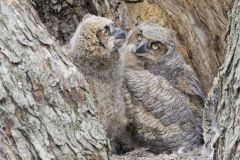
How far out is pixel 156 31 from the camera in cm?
434

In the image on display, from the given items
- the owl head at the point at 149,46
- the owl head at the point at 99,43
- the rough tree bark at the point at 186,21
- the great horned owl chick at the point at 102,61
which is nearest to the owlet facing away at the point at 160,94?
the owl head at the point at 149,46

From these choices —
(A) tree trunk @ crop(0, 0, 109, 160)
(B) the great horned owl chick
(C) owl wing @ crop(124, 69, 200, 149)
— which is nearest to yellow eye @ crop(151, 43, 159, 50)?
(C) owl wing @ crop(124, 69, 200, 149)

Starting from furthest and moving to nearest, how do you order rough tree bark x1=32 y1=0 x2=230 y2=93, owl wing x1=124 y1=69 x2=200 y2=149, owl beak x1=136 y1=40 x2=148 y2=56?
rough tree bark x1=32 y1=0 x2=230 y2=93, owl beak x1=136 y1=40 x2=148 y2=56, owl wing x1=124 y1=69 x2=200 y2=149

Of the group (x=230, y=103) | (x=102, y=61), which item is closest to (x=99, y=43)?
(x=102, y=61)

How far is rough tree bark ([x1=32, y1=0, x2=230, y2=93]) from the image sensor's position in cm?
488

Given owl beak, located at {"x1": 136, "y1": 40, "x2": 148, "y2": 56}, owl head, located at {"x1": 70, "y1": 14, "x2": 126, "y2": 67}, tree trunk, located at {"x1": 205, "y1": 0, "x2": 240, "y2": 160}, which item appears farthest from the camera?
Answer: owl beak, located at {"x1": 136, "y1": 40, "x2": 148, "y2": 56}

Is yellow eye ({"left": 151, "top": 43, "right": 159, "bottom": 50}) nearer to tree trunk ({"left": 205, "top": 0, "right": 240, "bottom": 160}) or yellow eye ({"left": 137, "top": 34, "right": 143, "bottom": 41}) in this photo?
yellow eye ({"left": 137, "top": 34, "right": 143, "bottom": 41})

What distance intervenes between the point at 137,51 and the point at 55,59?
5.77 feet

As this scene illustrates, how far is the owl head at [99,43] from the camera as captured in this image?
399cm

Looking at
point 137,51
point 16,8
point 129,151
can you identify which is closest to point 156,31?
point 137,51

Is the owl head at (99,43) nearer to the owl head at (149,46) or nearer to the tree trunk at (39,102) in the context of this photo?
the owl head at (149,46)

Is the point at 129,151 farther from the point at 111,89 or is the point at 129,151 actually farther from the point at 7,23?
the point at 7,23

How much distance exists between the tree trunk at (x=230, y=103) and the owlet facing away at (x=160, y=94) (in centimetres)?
164

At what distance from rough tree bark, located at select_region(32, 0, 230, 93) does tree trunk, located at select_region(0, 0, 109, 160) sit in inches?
87.8
